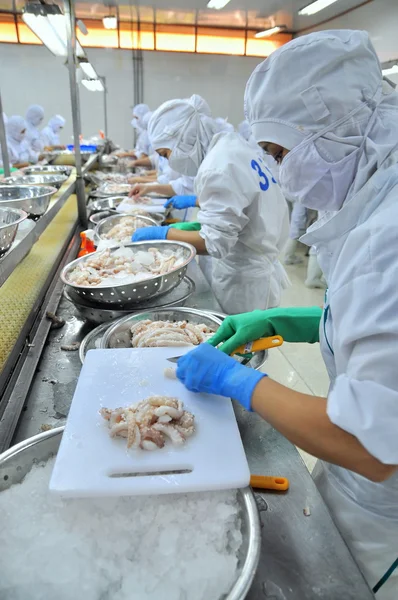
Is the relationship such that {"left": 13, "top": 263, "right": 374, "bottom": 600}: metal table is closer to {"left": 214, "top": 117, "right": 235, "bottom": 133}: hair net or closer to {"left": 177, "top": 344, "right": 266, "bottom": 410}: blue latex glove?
{"left": 177, "top": 344, "right": 266, "bottom": 410}: blue latex glove

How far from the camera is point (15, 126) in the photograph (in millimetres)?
7980

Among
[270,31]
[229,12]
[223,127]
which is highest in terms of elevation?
[229,12]

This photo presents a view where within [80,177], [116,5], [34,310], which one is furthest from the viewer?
[116,5]

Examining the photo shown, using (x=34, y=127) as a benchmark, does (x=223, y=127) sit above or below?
below

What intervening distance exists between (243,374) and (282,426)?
0.17m

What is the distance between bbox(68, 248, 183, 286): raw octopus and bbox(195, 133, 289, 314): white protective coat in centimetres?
30

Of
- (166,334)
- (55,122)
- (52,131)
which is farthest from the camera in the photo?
(52,131)

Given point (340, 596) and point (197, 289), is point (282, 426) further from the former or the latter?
point (197, 289)

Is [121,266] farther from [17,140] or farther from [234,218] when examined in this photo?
[17,140]

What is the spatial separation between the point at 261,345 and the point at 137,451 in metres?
0.52

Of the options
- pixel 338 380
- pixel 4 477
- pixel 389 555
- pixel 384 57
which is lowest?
pixel 389 555

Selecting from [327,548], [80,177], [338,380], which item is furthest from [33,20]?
[327,548]

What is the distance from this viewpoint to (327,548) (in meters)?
0.90

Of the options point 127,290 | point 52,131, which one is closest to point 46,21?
point 127,290
